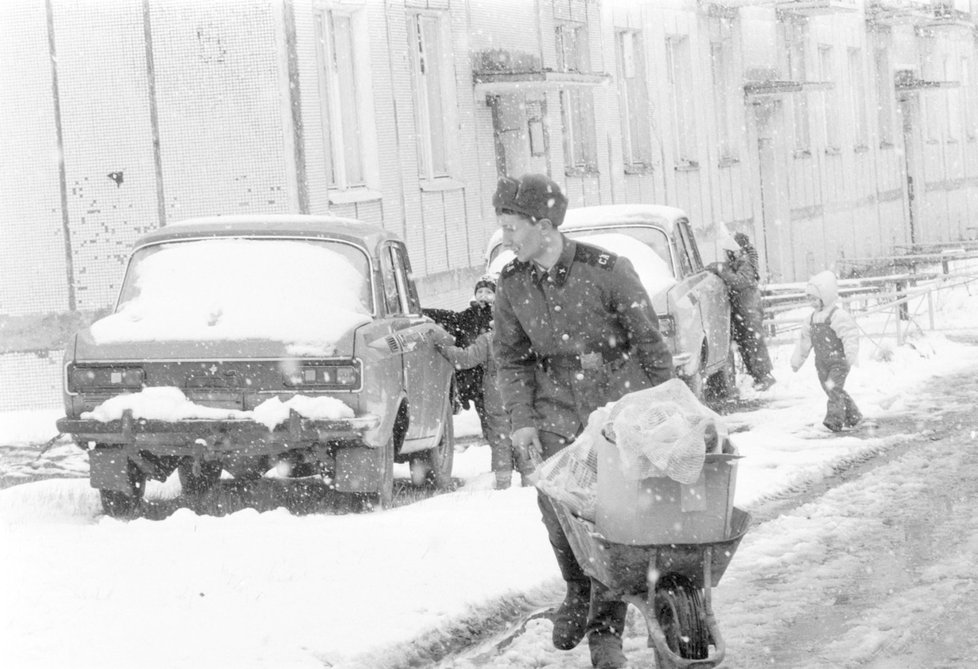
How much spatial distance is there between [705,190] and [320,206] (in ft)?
41.5

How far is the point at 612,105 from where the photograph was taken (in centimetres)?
2553

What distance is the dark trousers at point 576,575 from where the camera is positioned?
6363 millimetres

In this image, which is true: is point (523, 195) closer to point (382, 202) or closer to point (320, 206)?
point (320, 206)

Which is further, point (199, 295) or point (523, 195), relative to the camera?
point (199, 295)

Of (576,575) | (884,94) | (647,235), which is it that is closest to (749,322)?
(647,235)

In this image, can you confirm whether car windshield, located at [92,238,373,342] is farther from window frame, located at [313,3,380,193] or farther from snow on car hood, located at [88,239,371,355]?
window frame, located at [313,3,380,193]

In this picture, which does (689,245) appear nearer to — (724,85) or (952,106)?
(724,85)

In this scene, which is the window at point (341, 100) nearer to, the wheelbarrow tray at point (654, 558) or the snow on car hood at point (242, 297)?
the snow on car hood at point (242, 297)

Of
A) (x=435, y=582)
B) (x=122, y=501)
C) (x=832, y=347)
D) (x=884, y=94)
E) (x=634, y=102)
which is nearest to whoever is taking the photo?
(x=435, y=582)

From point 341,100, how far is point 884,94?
949 inches

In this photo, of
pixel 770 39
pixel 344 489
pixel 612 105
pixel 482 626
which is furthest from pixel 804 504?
pixel 770 39

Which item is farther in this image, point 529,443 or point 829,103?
point 829,103

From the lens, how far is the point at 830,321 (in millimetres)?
13922

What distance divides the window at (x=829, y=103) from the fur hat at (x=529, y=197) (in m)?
30.0
